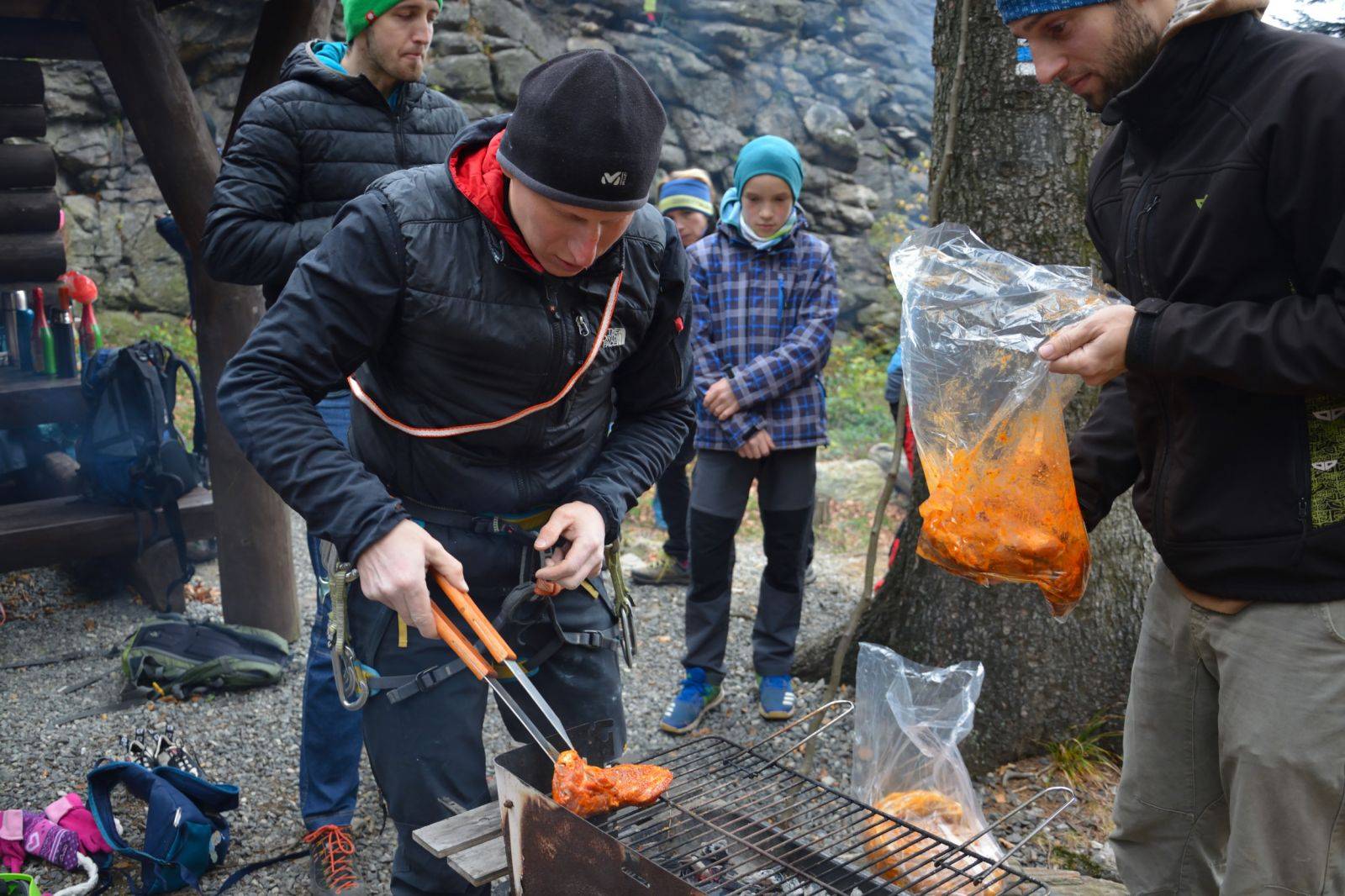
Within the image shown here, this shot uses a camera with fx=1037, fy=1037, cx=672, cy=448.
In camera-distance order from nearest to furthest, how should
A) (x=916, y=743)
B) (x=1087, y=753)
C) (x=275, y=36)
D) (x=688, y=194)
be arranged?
Answer: (x=916, y=743) < (x=1087, y=753) < (x=275, y=36) < (x=688, y=194)

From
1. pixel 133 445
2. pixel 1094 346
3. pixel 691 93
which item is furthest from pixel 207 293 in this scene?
pixel 691 93

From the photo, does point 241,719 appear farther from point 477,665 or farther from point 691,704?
point 477,665

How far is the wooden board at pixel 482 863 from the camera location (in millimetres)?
2137

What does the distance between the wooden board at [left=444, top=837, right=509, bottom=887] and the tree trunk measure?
6.68 ft

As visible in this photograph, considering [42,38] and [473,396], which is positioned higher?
[42,38]

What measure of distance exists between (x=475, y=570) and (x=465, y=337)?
0.51m

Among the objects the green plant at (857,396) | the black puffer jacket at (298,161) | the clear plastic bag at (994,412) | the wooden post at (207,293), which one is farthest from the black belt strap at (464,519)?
the green plant at (857,396)

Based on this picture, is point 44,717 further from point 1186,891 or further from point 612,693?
point 1186,891

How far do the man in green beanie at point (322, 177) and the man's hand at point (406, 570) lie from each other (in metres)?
1.19

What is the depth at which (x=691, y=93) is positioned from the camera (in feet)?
44.9

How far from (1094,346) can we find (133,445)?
4908 mm

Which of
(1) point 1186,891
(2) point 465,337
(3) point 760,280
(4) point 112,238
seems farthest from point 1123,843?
(4) point 112,238

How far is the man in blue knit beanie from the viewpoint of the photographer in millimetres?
1788

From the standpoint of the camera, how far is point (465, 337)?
2.20 metres
